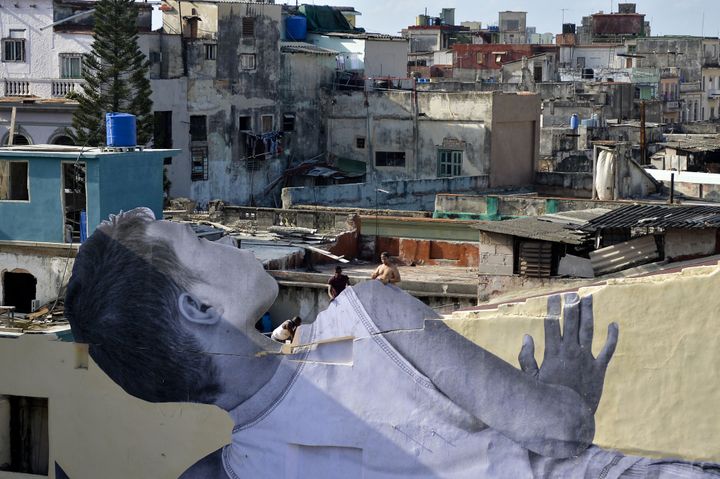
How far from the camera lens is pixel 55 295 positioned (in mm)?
15617

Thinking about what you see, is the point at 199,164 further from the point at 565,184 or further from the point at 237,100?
the point at 565,184

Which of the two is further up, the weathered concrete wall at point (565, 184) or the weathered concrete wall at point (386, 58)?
the weathered concrete wall at point (386, 58)

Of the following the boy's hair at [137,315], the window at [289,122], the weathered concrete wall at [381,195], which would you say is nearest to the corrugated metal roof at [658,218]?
the boy's hair at [137,315]

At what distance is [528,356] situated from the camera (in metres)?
11.8

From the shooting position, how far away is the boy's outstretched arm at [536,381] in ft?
38.2

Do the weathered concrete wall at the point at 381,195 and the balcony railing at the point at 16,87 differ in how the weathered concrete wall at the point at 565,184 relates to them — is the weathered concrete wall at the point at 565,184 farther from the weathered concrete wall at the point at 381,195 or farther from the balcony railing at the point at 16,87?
the balcony railing at the point at 16,87

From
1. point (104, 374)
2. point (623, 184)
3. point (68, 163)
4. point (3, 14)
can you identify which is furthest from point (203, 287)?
point (3, 14)

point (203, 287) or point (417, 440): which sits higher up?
point (203, 287)

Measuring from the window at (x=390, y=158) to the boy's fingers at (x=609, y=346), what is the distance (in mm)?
29105

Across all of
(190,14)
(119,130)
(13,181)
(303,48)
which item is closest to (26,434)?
(13,181)

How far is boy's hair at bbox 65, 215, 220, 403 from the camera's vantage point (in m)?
12.8

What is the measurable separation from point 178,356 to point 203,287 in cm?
67

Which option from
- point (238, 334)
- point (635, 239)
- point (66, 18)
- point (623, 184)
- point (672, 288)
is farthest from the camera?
point (66, 18)

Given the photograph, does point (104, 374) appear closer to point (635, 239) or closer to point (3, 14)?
point (635, 239)
